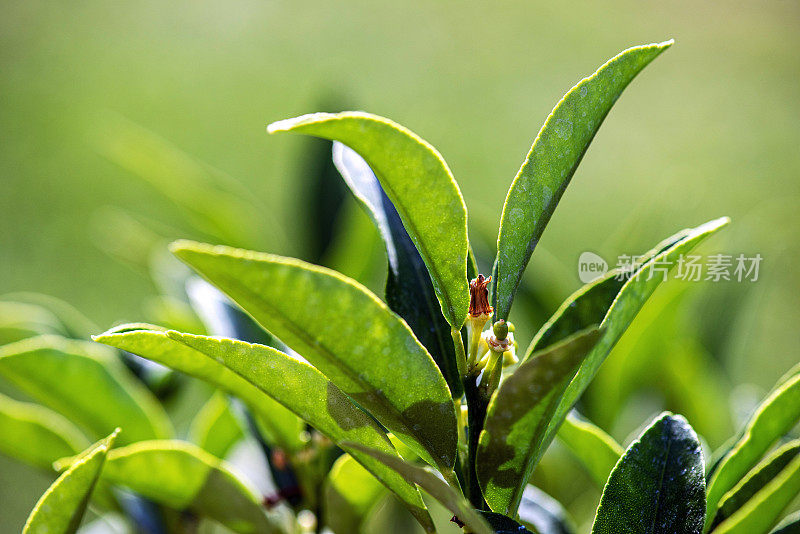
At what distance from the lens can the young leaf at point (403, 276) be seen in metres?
0.52

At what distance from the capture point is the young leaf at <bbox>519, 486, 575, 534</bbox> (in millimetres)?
613

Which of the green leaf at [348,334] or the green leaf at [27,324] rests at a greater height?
the green leaf at [348,334]

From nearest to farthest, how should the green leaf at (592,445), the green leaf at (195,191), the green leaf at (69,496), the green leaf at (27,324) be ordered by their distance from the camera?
the green leaf at (69,496), the green leaf at (592,445), the green leaf at (27,324), the green leaf at (195,191)

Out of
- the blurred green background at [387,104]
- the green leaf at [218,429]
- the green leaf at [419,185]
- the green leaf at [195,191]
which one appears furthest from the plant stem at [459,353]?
the blurred green background at [387,104]

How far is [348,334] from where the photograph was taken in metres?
0.38

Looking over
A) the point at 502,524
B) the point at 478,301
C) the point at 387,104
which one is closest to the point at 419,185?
the point at 478,301

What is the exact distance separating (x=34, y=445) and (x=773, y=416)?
24.4 inches

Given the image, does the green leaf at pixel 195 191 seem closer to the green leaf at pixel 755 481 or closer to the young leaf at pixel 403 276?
the young leaf at pixel 403 276

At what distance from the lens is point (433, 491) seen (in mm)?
381

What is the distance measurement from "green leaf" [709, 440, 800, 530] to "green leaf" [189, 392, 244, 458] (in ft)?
1.49

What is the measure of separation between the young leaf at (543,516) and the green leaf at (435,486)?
0.25m

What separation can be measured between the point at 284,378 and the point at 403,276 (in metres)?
0.15

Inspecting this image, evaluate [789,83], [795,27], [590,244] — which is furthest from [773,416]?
[795,27]

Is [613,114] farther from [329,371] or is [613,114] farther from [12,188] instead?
[329,371]
